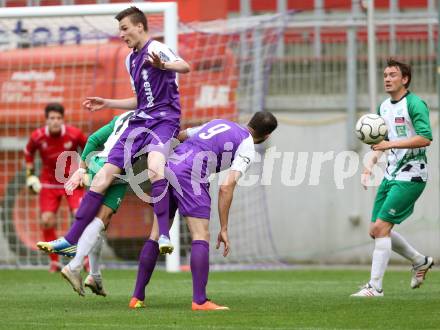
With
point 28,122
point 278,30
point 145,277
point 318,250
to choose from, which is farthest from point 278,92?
point 145,277

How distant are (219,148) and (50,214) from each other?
5.97 meters

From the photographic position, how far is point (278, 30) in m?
15.8

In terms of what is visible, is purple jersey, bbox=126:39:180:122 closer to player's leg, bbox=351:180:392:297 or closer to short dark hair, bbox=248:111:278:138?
short dark hair, bbox=248:111:278:138

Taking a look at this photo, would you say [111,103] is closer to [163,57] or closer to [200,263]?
[163,57]

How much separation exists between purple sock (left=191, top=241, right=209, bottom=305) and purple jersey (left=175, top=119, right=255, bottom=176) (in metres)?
0.55

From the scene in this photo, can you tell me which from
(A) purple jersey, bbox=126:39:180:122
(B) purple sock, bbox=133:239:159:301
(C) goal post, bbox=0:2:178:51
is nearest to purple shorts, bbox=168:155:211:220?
(B) purple sock, bbox=133:239:159:301

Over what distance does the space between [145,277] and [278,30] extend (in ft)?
24.6

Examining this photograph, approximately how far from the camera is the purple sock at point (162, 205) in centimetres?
867

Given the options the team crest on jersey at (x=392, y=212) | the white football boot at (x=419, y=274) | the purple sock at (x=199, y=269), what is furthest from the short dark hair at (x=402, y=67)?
the purple sock at (x=199, y=269)

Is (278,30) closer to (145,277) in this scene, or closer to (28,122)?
(28,122)

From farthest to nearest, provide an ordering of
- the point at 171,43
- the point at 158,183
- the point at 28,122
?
the point at 28,122, the point at 171,43, the point at 158,183

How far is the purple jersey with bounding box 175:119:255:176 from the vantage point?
859 cm

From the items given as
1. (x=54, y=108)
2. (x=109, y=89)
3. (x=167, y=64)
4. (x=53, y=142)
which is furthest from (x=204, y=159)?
(x=109, y=89)

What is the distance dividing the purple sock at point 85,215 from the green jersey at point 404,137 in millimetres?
2652
